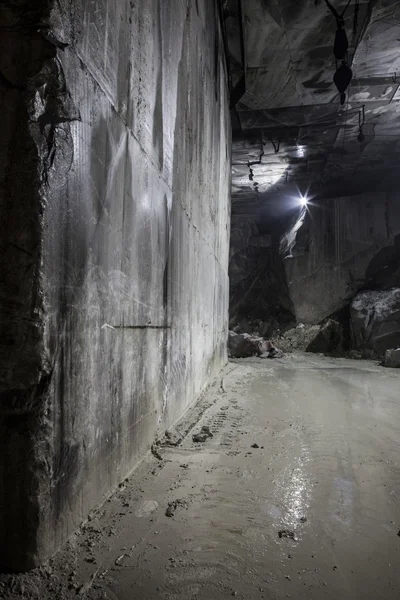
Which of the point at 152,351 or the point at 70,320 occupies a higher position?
the point at 70,320

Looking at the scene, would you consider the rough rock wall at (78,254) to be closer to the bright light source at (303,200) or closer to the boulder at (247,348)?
the boulder at (247,348)

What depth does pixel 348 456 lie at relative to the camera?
8.88ft

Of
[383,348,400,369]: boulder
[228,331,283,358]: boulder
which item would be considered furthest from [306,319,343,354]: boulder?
[383,348,400,369]: boulder

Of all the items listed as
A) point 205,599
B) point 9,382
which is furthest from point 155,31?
point 205,599

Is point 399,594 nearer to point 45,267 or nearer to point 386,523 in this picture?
point 386,523

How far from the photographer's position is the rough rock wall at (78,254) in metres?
1.34

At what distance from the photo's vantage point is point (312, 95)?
7.88 meters

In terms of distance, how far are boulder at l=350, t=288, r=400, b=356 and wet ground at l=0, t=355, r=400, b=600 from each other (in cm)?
785

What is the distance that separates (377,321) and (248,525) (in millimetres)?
10513

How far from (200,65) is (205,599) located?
5.21m

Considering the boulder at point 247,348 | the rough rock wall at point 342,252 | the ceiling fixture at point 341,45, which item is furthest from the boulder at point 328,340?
the ceiling fixture at point 341,45

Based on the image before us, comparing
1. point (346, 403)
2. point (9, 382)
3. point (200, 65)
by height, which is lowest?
point (346, 403)

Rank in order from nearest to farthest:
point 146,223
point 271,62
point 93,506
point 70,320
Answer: point 70,320
point 93,506
point 146,223
point 271,62

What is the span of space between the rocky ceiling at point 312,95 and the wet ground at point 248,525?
659cm
